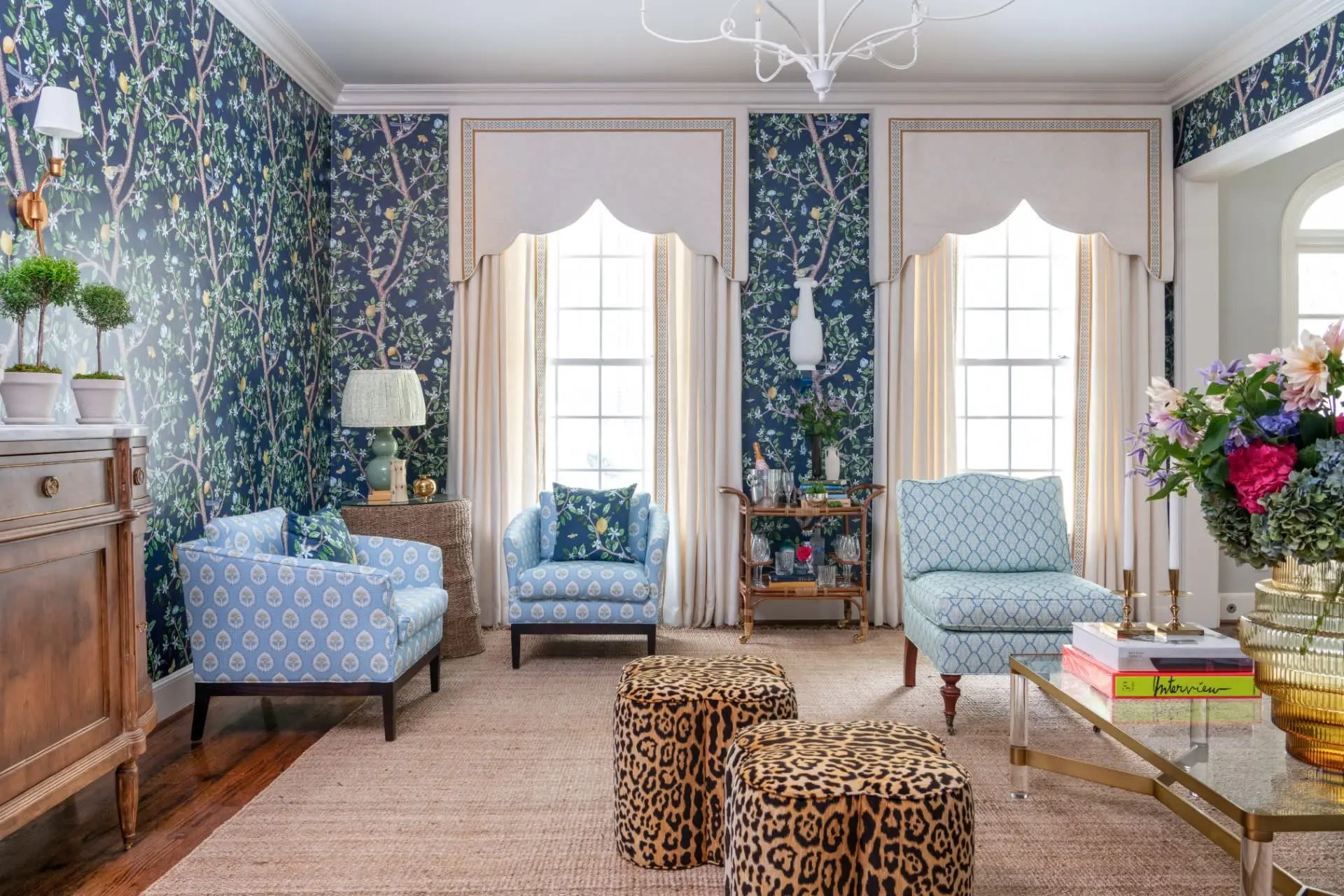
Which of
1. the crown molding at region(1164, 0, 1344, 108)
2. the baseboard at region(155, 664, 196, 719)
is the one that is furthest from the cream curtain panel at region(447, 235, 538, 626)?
the crown molding at region(1164, 0, 1344, 108)

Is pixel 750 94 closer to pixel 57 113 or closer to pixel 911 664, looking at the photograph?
pixel 911 664

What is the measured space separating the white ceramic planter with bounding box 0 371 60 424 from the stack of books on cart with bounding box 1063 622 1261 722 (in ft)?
9.64

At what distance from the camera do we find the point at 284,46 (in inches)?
190

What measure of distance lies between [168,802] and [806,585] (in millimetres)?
3226

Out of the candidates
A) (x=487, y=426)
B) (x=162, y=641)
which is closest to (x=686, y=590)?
(x=487, y=426)

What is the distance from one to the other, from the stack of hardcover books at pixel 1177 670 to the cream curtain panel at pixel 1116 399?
10.7 feet

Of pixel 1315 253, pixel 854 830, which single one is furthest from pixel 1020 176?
pixel 854 830

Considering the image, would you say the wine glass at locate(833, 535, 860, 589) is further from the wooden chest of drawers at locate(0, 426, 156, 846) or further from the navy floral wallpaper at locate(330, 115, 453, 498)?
the wooden chest of drawers at locate(0, 426, 156, 846)

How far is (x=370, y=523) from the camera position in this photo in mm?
4809

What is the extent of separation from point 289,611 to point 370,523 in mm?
1338

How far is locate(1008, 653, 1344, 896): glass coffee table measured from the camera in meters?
1.81

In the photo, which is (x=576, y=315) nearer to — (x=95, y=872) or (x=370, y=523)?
(x=370, y=523)

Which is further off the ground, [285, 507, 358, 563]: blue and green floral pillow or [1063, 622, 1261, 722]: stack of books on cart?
[285, 507, 358, 563]: blue and green floral pillow

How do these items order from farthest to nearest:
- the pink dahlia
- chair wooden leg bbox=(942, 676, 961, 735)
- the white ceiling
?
the white ceiling < chair wooden leg bbox=(942, 676, 961, 735) < the pink dahlia
